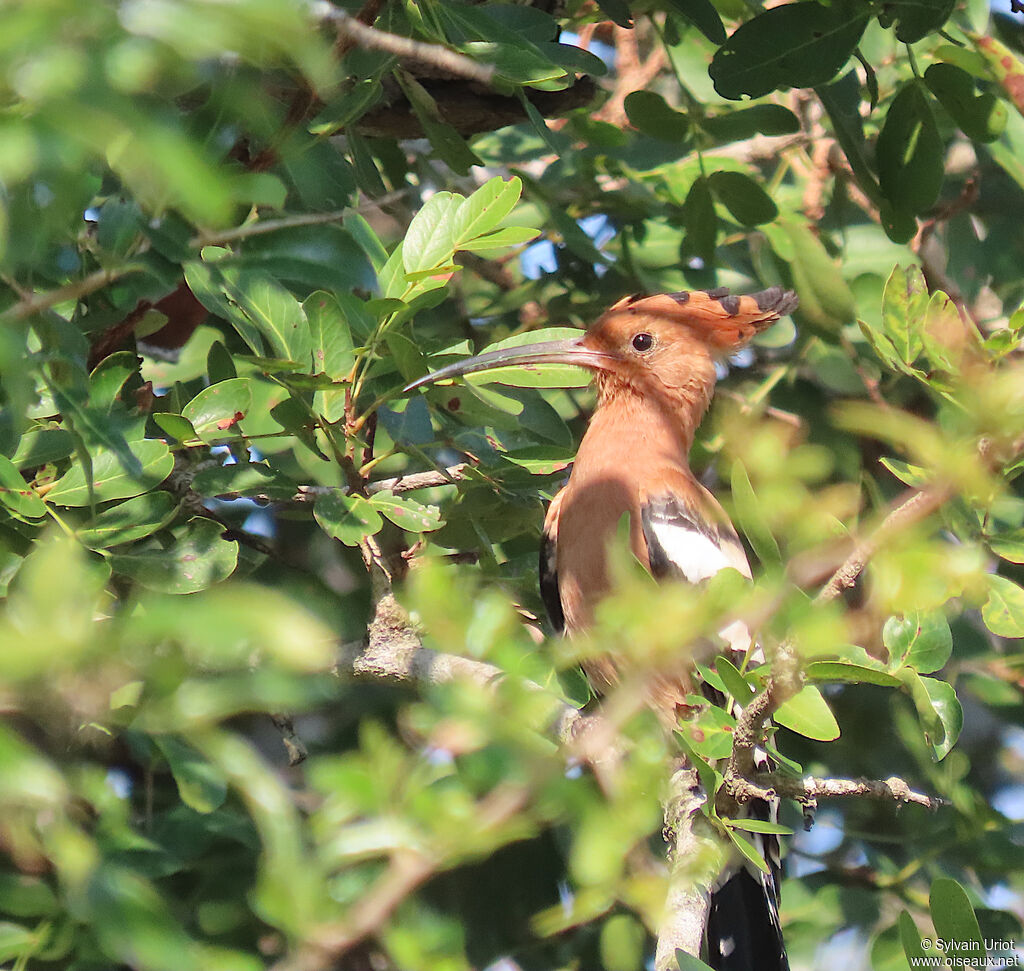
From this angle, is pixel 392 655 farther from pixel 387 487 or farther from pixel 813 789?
pixel 813 789

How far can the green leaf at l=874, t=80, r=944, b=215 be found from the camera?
2.82 meters

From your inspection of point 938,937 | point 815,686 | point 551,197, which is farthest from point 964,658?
point 815,686

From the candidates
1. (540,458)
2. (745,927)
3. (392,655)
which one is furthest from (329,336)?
(745,927)

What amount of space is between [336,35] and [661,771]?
3.94ft

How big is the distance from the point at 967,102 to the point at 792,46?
540mm

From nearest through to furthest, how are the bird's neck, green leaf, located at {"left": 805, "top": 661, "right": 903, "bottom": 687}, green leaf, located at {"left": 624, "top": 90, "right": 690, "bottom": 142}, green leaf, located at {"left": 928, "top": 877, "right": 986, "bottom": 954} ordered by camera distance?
green leaf, located at {"left": 805, "top": 661, "right": 903, "bottom": 687} → green leaf, located at {"left": 928, "top": 877, "right": 986, "bottom": 954} → green leaf, located at {"left": 624, "top": 90, "right": 690, "bottom": 142} → the bird's neck

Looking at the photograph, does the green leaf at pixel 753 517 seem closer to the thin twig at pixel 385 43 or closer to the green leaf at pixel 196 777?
the thin twig at pixel 385 43

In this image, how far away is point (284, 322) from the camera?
7.45ft

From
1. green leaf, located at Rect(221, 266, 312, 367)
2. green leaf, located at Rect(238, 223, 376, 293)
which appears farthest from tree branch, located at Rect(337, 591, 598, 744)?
green leaf, located at Rect(238, 223, 376, 293)

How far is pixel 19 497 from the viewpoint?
2061 mm

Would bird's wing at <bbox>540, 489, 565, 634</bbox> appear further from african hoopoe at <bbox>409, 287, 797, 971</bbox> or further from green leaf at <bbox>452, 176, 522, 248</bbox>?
green leaf at <bbox>452, 176, 522, 248</bbox>

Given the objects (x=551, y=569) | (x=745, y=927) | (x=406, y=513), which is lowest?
(x=745, y=927)

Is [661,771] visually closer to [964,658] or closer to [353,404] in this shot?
[353,404]

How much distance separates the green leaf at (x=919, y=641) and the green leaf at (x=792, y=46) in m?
1.28
